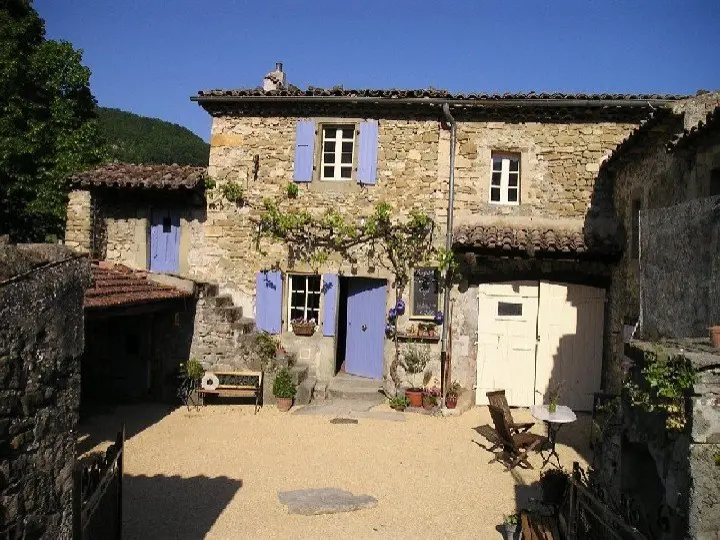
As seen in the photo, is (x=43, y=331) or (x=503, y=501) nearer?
(x=43, y=331)

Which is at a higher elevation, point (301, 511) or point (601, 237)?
point (601, 237)

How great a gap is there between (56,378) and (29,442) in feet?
1.25

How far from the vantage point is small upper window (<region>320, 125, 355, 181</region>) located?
11281mm

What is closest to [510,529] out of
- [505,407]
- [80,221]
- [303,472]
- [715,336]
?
[715,336]

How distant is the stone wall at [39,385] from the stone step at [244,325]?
7314 millimetres

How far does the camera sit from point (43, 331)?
117 inches

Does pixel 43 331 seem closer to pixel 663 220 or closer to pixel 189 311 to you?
pixel 663 220

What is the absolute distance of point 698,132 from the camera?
648 cm

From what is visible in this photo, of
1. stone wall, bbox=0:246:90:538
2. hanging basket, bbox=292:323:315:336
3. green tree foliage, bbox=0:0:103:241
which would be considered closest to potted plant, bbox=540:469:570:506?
stone wall, bbox=0:246:90:538

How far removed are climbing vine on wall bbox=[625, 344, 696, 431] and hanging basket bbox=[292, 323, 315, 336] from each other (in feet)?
26.3

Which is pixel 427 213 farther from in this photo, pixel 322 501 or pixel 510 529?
pixel 510 529

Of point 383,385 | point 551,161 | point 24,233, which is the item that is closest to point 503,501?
point 383,385

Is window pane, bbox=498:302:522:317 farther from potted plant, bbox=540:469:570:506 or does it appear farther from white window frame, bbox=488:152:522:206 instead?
potted plant, bbox=540:469:570:506

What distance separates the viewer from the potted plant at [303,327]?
11.0m
